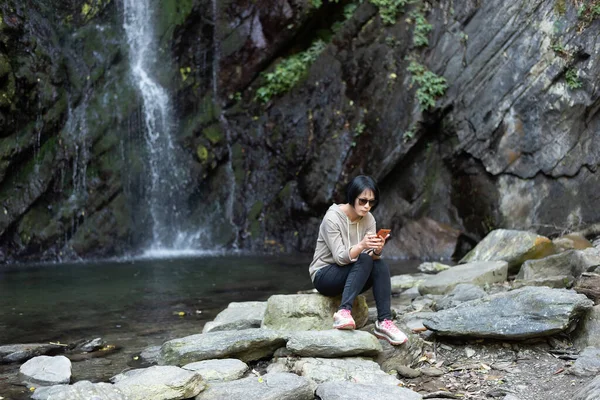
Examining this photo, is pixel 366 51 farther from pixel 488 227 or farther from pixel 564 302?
pixel 564 302

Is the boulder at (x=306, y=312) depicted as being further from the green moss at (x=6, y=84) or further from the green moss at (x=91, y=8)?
the green moss at (x=91, y=8)

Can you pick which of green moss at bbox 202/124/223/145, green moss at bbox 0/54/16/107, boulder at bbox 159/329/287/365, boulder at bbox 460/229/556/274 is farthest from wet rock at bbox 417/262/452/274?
green moss at bbox 0/54/16/107

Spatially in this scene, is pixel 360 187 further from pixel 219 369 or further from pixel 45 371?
pixel 45 371

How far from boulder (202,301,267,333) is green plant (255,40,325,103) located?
9.24 metres

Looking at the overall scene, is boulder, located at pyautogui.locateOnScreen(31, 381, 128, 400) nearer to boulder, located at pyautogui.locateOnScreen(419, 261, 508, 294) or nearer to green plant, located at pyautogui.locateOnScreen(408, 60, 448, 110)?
boulder, located at pyautogui.locateOnScreen(419, 261, 508, 294)

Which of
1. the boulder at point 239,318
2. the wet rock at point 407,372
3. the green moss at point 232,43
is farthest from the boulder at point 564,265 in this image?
the green moss at point 232,43

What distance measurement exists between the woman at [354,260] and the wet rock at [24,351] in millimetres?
2726

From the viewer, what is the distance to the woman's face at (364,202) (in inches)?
177

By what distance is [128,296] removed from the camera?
842 centimetres

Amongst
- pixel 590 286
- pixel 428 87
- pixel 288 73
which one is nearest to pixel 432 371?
pixel 590 286

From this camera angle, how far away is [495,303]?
4840mm

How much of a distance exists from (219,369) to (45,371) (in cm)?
162

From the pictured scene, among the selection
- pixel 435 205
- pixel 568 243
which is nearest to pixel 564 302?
pixel 568 243

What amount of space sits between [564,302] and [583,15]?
8.84 m
